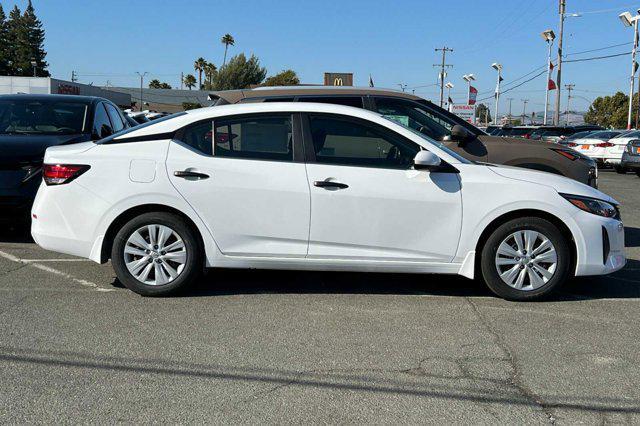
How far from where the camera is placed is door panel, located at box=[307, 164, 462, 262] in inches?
211

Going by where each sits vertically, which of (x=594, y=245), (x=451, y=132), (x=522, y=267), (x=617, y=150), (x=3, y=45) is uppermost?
(x=3, y=45)

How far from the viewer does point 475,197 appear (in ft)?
17.8

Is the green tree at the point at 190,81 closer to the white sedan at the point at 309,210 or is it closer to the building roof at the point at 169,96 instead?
the building roof at the point at 169,96

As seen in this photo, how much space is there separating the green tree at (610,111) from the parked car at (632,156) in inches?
2512

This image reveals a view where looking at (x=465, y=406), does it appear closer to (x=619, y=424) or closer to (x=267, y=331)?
(x=619, y=424)

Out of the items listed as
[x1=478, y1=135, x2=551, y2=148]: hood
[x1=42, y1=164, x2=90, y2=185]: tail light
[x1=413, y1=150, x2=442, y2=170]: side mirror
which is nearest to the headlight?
[x1=413, y1=150, x2=442, y2=170]: side mirror

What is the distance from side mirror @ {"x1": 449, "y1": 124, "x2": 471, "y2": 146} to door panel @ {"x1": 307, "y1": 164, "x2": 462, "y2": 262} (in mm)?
2055

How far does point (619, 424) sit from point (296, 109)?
3.56m

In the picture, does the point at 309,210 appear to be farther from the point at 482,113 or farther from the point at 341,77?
the point at 482,113

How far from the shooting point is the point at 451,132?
24.7ft

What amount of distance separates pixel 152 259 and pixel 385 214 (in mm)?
2026

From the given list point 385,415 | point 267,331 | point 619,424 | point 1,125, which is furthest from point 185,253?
point 1,125

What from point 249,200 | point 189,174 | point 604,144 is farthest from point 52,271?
point 604,144

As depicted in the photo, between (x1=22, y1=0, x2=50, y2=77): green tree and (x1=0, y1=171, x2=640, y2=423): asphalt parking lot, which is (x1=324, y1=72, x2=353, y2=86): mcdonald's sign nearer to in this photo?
(x1=0, y1=171, x2=640, y2=423): asphalt parking lot
